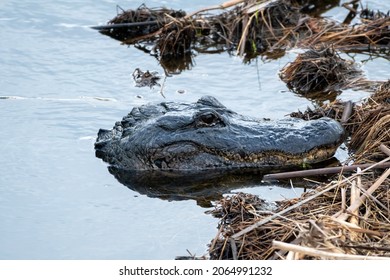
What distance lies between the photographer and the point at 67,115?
10406mm

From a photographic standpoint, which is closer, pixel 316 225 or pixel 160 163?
pixel 316 225

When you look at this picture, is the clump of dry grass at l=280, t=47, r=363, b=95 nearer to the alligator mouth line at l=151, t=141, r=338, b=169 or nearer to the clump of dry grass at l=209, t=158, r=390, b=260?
the alligator mouth line at l=151, t=141, r=338, b=169

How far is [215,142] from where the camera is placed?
9.15m

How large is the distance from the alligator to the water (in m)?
0.43

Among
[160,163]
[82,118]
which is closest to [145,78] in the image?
[82,118]

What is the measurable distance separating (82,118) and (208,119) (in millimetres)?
1775

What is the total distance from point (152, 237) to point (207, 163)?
1.61 metres

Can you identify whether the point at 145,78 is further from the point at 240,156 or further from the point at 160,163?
the point at 240,156

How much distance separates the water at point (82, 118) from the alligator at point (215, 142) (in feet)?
1.42

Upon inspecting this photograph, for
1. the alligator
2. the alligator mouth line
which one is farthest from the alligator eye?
the alligator mouth line

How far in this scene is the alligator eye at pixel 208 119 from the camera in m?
9.13

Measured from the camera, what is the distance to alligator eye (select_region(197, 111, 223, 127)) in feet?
30.0

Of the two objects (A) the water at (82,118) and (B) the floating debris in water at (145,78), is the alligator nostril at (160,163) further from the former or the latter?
(B) the floating debris in water at (145,78)
